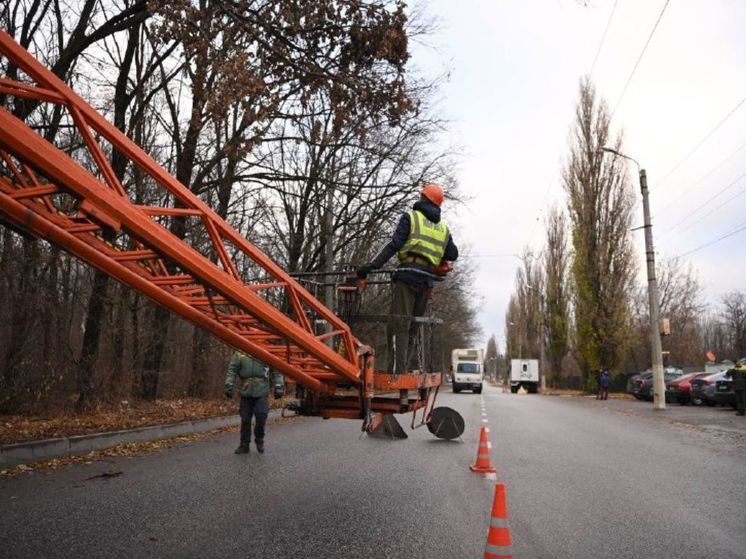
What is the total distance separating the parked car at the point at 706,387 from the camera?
936 inches

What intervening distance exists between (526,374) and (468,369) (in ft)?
35.5

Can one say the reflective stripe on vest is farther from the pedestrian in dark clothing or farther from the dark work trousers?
the pedestrian in dark clothing

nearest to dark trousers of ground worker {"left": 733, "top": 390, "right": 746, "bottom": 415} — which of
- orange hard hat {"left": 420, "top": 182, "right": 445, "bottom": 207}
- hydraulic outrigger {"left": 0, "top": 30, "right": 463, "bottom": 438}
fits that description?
hydraulic outrigger {"left": 0, "top": 30, "right": 463, "bottom": 438}

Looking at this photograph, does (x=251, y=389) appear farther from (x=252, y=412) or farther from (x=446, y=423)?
(x=446, y=423)

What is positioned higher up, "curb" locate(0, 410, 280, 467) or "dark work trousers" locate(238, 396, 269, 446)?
"dark work trousers" locate(238, 396, 269, 446)

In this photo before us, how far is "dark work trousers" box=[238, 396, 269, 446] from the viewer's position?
9.24m

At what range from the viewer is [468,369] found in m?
44.3

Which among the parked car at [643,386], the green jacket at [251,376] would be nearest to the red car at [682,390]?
the parked car at [643,386]

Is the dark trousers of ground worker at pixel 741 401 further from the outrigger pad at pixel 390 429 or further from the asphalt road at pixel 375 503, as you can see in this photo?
the outrigger pad at pixel 390 429

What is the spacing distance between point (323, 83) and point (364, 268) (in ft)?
12.2

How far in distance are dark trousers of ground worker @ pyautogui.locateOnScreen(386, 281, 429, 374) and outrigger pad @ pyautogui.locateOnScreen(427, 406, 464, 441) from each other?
7.36 feet

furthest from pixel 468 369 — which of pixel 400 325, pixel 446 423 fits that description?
pixel 400 325

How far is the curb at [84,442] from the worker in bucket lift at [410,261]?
216 inches

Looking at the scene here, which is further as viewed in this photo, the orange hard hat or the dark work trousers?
the dark work trousers
